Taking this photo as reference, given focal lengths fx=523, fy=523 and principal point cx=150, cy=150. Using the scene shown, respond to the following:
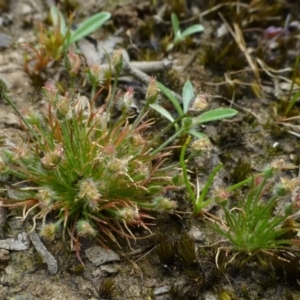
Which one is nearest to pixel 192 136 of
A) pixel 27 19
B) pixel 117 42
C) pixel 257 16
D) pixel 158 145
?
pixel 158 145

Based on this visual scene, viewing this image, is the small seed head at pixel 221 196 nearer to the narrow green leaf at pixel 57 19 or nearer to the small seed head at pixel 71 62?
the small seed head at pixel 71 62

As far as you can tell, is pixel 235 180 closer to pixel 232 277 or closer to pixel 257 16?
pixel 232 277

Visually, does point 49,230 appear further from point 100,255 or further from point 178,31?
point 178,31

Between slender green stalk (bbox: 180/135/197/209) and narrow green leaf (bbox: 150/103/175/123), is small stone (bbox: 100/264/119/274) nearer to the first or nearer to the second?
slender green stalk (bbox: 180/135/197/209)

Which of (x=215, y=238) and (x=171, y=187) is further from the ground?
(x=171, y=187)

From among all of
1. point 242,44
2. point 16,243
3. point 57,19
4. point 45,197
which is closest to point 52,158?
point 45,197

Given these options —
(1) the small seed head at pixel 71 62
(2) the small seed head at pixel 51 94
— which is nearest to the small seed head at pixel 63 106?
(2) the small seed head at pixel 51 94

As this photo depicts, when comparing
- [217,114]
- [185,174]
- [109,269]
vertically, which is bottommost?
[109,269]
